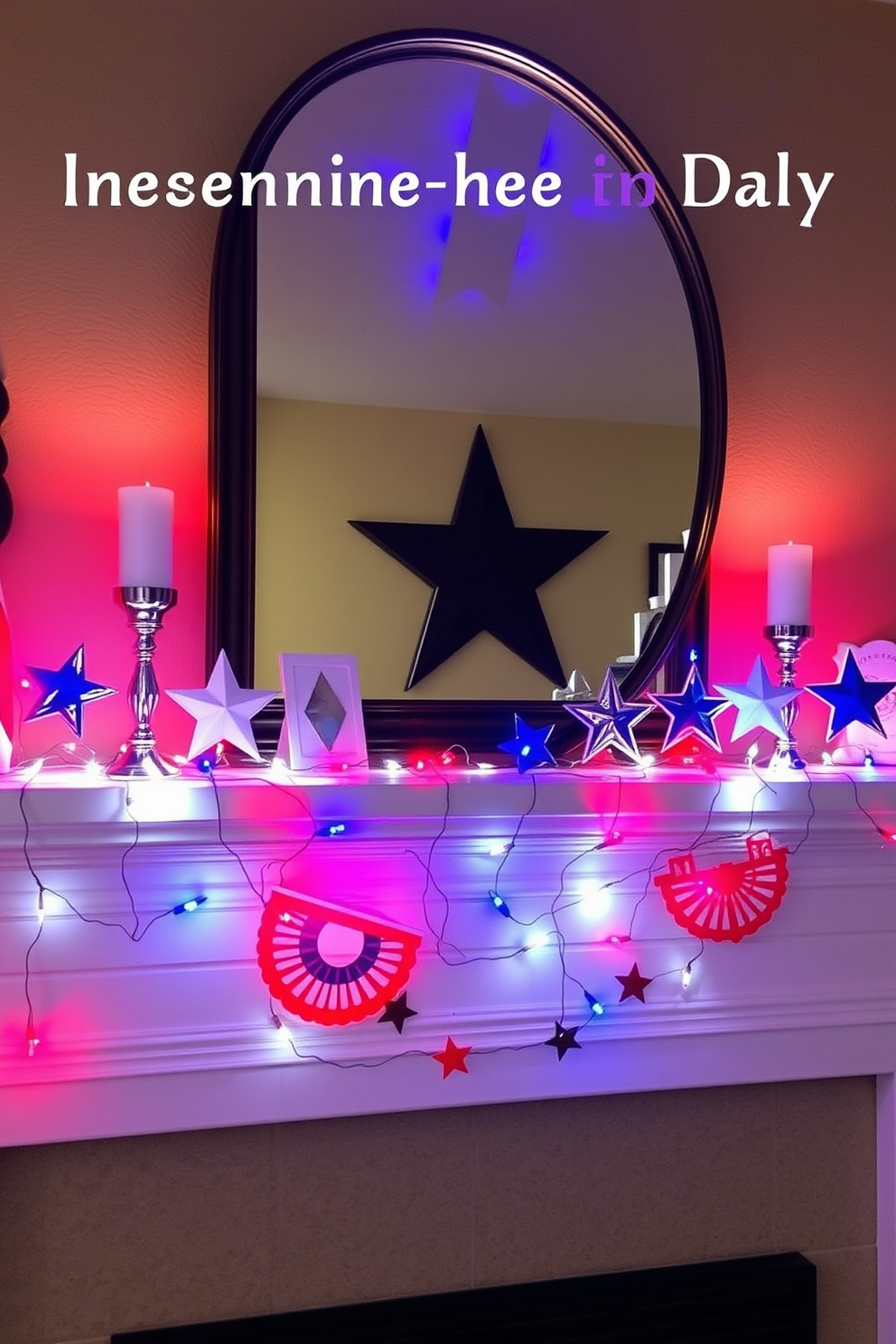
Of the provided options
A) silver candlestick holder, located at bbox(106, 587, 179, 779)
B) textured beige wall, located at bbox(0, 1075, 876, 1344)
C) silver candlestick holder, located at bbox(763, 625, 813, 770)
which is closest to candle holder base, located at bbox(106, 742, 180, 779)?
silver candlestick holder, located at bbox(106, 587, 179, 779)

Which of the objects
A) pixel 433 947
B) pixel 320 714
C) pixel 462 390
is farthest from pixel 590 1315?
pixel 462 390

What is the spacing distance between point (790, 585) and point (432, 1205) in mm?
1063

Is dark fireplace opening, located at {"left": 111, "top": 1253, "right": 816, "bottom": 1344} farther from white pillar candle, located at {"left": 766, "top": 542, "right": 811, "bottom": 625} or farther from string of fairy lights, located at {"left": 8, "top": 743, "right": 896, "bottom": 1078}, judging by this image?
white pillar candle, located at {"left": 766, "top": 542, "right": 811, "bottom": 625}

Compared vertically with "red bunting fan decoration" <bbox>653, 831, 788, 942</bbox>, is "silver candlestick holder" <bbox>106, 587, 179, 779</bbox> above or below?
above

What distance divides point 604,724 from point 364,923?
0.43 meters

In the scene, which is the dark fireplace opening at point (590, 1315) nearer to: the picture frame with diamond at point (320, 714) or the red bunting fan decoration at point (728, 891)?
the red bunting fan decoration at point (728, 891)

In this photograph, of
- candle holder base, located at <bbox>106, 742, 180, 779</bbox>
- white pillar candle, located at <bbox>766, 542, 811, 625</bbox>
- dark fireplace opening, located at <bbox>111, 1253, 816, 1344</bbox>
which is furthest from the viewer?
white pillar candle, located at <bbox>766, 542, 811, 625</bbox>

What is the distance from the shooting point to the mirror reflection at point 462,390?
1425mm

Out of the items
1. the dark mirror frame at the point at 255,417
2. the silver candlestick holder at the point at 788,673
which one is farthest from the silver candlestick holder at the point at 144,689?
the silver candlestick holder at the point at 788,673

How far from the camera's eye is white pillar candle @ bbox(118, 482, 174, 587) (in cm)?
125

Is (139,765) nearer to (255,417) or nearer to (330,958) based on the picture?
(330,958)

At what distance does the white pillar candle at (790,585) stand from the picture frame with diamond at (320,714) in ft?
2.15

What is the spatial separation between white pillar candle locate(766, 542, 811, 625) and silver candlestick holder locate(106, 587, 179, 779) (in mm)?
888

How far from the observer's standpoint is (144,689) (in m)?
1.28
